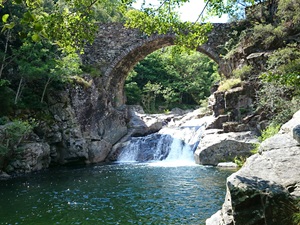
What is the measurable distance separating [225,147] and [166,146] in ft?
16.1

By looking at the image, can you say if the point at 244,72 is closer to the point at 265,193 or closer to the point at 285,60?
the point at 285,60

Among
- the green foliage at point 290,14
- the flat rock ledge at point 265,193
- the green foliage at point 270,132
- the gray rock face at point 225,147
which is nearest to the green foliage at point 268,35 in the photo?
the green foliage at point 290,14

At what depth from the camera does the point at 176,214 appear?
274 inches

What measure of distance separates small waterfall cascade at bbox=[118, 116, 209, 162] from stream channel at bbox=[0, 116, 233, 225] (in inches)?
139

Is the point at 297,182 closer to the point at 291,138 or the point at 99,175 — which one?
the point at 291,138

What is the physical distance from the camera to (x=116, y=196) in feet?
29.3

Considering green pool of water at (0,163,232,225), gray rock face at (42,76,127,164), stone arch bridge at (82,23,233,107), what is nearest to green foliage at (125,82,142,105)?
stone arch bridge at (82,23,233,107)

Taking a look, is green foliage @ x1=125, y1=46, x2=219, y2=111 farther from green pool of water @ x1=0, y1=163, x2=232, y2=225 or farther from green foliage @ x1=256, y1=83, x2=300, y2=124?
green pool of water @ x1=0, y1=163, x2=232, y2=225

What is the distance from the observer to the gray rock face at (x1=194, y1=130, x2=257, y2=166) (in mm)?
13906

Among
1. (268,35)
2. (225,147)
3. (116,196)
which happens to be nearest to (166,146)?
(225,147)

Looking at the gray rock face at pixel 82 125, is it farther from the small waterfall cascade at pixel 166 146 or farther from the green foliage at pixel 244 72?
the green foliage at pixel 244 72

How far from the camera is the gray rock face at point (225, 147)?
547 inches

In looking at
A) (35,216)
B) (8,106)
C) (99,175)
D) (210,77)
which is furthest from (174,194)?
(210,77)

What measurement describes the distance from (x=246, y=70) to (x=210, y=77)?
21169 mm
